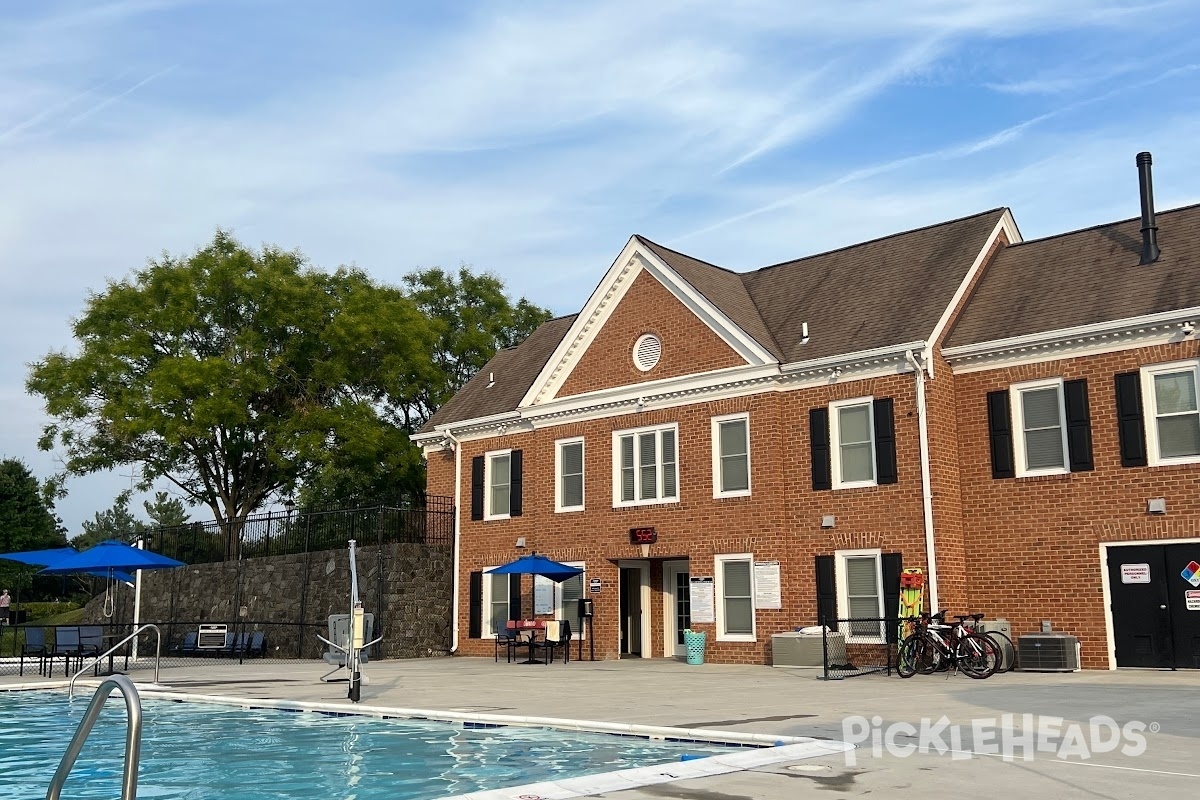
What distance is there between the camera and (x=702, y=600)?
2488cm

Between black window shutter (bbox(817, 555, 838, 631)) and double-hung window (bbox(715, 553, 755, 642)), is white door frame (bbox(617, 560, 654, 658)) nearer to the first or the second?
double-hung window (bbox(715, 553, 755, 642))

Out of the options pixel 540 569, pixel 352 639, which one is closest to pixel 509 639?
pixel 540 569

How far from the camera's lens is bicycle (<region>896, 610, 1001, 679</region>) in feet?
60.8

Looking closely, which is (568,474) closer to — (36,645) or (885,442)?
(885,442)

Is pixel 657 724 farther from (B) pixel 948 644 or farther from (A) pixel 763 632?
(A) pixel 763 632

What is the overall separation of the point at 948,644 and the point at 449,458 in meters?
17.0

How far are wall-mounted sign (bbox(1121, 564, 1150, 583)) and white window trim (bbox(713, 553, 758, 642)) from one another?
7.25m

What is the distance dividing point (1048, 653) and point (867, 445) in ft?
17.6

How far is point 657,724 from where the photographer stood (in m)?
12.0

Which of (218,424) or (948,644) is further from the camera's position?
(218,424)

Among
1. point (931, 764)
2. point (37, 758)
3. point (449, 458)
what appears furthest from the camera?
point (449, 458)

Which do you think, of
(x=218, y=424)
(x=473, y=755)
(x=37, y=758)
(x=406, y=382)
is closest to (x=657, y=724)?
(x=473, y=755)

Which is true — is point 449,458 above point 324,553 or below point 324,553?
above

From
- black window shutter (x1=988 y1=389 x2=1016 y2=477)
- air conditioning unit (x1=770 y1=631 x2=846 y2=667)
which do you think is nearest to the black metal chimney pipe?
black window shutter (x1=988 y1=389 x2=1016 y2=477)
